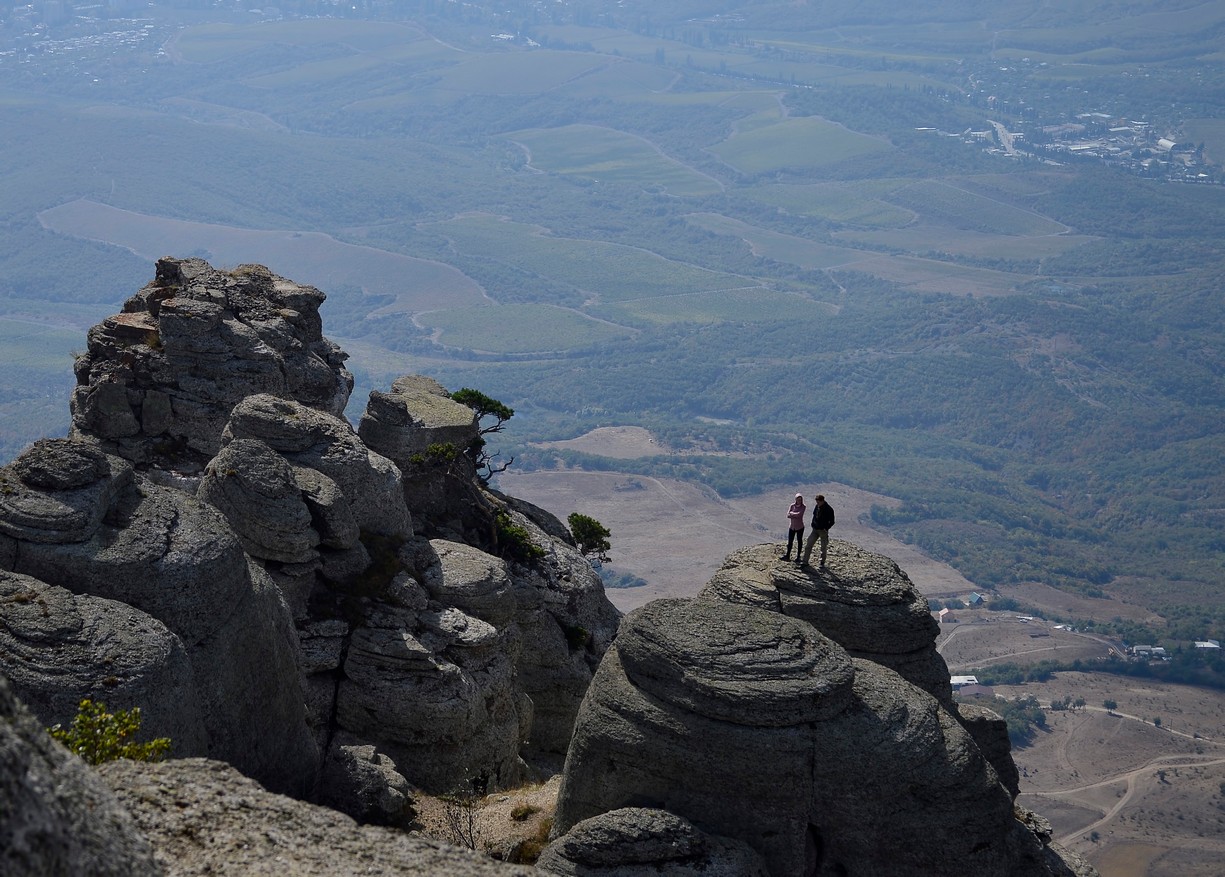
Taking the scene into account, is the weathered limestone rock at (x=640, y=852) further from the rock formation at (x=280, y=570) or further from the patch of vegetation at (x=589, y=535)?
the patch of vegetation at (x=589, y=535)

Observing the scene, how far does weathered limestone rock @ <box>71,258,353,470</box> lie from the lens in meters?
50.9

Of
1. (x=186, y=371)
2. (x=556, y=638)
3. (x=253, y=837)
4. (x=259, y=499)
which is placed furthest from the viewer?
(x=556, y=638)

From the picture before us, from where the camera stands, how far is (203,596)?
35.1 m

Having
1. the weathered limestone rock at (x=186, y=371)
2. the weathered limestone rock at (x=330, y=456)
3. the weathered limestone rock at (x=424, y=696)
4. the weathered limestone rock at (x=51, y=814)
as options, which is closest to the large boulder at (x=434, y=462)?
the weathered limestone rock at (x=186, y=371)

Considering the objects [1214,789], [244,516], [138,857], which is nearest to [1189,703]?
[1214,789]

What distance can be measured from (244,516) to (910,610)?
2003 centimetres

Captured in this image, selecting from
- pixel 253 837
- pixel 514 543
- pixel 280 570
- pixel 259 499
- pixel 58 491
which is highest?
pixel 58 491

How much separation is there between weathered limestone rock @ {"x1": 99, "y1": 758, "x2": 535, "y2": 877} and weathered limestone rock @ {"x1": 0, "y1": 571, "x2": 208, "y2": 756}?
23.3 ft

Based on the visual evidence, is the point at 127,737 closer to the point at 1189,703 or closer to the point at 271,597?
the point at 271,597

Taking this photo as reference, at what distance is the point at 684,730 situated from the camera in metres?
34.3

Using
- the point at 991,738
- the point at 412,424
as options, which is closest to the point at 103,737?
the point at 991,738

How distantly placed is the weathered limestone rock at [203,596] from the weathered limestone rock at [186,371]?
44.7 feet

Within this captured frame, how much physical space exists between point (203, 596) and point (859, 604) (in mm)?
18163

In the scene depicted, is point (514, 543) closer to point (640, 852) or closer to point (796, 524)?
point (796, 524)
